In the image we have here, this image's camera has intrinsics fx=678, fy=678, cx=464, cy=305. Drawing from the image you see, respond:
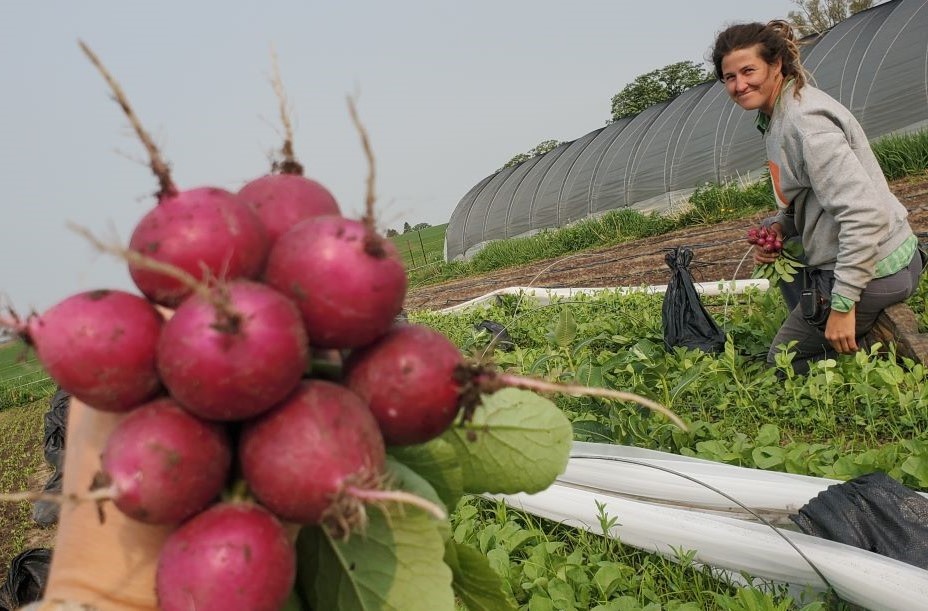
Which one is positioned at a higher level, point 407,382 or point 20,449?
point 407,382

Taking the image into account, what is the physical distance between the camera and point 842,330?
10.3 feet

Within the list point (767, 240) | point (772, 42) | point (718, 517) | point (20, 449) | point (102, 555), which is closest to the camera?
point (102, 555)

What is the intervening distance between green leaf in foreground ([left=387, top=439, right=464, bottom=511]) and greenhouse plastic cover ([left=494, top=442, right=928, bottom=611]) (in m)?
0.93

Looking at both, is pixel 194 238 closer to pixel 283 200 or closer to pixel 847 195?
pixel 283 200

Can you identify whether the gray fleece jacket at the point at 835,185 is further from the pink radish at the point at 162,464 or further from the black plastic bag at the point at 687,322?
the pink radish at the point at 162,464

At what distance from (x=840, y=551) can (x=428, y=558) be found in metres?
1.53

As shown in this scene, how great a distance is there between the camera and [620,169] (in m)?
14.8

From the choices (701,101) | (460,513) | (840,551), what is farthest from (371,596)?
(701,101)

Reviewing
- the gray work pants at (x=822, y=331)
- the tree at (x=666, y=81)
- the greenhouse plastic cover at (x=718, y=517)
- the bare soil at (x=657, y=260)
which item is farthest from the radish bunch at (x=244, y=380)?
the tree at (x=666, y=81)

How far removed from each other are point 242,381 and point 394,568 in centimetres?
29

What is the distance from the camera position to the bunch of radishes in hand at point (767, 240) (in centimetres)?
354

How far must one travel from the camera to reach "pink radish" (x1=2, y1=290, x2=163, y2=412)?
2.11 ft

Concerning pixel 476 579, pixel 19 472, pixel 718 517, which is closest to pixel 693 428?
pixel 718 517

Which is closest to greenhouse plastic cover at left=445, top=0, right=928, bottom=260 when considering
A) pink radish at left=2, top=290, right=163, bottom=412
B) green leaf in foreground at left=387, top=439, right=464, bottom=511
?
green leaf in foreground at left=387, top=439, right=464, bottom=511
